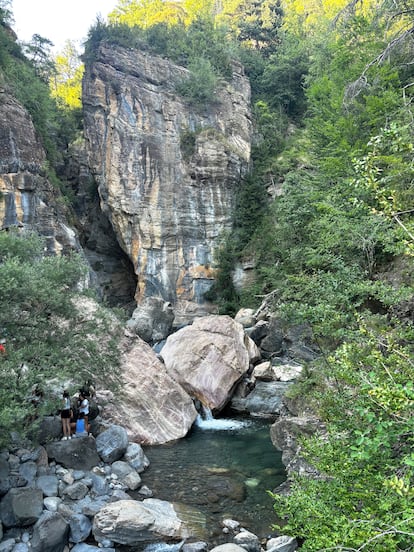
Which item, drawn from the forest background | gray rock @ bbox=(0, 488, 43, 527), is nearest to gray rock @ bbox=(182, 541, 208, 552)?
the forest background

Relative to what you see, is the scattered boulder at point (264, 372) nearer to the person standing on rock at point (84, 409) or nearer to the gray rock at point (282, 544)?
the person standing on rock at point (84, 409)

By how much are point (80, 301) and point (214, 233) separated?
17.8 meters

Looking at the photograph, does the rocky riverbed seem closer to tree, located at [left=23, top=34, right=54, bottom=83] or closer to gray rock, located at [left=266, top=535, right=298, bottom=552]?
gray rock, located at [left=266, top=535, right=298, bottom=552]

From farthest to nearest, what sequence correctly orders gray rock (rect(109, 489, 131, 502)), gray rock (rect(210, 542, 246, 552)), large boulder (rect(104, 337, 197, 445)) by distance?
1. large boulder (rect(104, 337, 197, 445))
2. gray rock (rect(109, 489, 131, 502))
3. gray rock (rect(210, 542, 246, 552))

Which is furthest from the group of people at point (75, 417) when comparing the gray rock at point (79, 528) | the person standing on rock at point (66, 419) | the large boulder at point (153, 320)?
the large boulder at point (153, 320)

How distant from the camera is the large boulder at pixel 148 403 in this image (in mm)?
10469

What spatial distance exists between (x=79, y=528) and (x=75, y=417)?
134 inches

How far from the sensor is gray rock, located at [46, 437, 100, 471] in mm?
8008

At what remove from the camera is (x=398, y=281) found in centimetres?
910

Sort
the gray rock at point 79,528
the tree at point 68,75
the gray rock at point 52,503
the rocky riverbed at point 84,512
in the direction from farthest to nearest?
1. the tree at point 68,75
2. the gray rock at point 52,503
3. the gray rock at point 79,528
4. the rocky riverbed at point 84,512

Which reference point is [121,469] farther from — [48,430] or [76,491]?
[48,430]

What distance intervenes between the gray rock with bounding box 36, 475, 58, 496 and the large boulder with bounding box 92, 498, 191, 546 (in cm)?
115

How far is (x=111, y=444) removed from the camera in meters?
8.81

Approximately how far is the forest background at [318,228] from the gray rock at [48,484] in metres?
1.09
